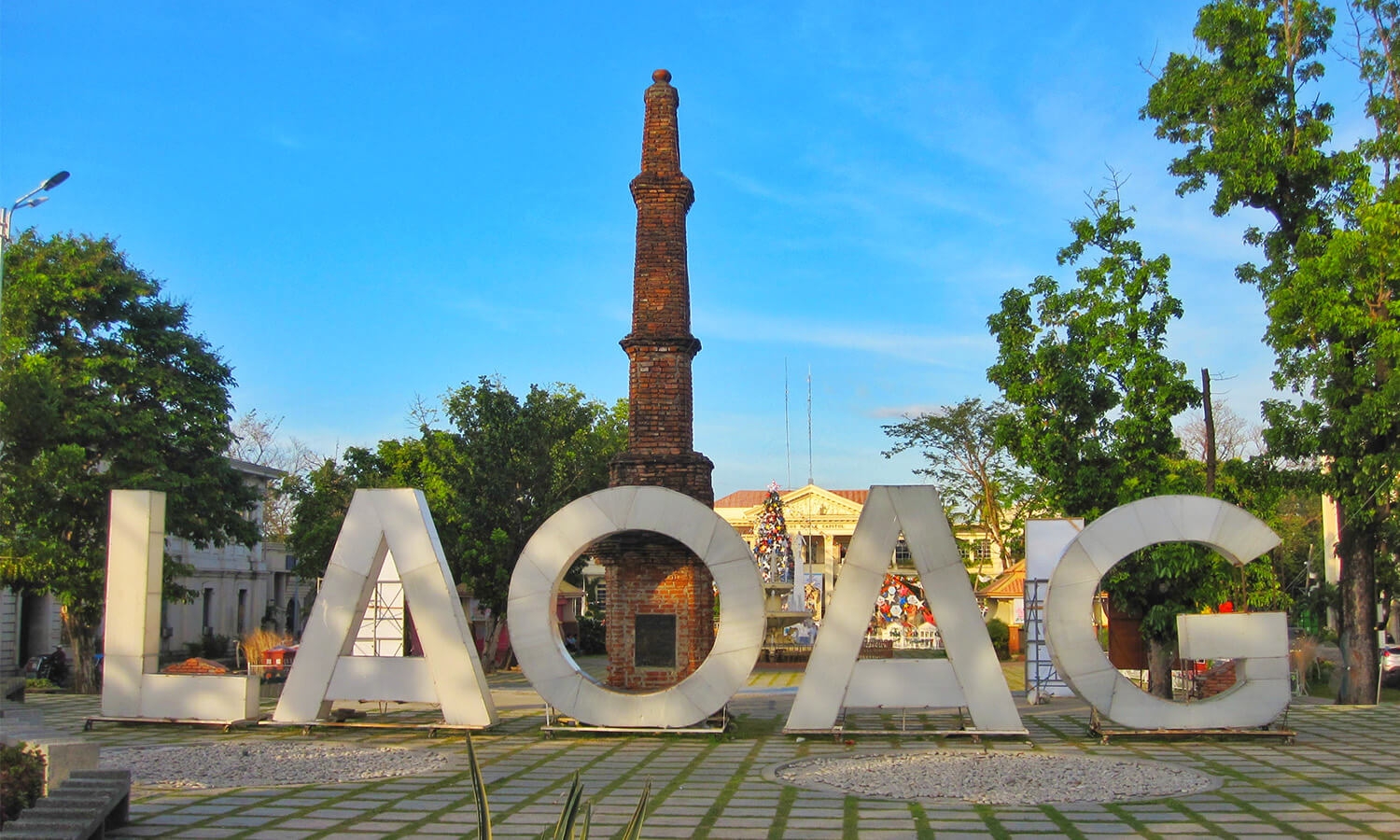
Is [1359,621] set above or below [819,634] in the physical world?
below

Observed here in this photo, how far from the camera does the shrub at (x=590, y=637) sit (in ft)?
131

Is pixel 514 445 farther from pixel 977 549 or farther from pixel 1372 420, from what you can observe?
pixel 977 549

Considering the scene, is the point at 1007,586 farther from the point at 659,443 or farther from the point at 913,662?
the point at 913,662

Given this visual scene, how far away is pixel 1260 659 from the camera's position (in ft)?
48.3

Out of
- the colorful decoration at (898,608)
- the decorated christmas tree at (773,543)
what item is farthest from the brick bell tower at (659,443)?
the colorful decoration at (898,608)

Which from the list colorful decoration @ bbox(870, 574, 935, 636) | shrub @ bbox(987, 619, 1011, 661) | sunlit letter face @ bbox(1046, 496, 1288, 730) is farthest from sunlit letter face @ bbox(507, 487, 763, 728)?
shrub @ bbox(987, 619, 1011, 661)

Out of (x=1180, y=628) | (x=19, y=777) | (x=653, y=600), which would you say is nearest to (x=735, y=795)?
(x=19, y=777)

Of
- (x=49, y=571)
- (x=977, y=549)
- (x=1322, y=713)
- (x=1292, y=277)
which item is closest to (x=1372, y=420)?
(x=1292, y=277)

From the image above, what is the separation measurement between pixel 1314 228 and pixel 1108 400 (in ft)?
15.4

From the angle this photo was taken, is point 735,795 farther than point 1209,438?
No

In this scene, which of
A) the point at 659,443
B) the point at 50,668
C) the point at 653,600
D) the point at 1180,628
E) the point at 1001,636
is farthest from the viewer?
the point at 1001,636

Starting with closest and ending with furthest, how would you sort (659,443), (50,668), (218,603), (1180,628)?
(1180,628) → (659,443) → (50,668) → (218,603)

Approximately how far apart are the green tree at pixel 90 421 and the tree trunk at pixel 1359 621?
21997 mm

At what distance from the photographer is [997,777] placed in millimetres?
11625
